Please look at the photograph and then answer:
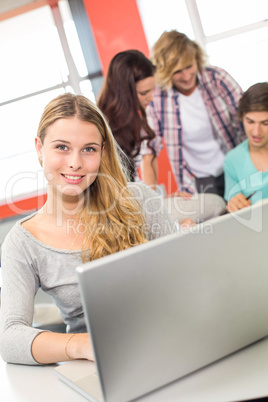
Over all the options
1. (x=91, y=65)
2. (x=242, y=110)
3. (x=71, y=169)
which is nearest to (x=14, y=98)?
(x=91, y=65)

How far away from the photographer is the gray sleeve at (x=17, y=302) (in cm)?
109

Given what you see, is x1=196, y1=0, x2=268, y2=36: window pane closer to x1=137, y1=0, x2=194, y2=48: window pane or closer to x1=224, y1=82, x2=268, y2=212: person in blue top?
x1=137, y1=0, x2=194, y2=48: window pane

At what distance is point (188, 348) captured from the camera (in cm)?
83

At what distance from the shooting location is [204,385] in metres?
0.85

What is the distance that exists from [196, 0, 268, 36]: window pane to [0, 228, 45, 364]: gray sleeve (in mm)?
4482

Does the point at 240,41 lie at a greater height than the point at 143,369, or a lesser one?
greater

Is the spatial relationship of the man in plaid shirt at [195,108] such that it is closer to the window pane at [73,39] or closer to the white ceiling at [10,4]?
the window pane at [73,39]

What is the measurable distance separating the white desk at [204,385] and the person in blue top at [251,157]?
1.53m

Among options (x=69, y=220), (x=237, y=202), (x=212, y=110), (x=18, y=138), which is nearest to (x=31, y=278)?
(x=69, y=220)

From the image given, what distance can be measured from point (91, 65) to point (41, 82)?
5.91 feet

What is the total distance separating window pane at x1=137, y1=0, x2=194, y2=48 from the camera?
194 inches

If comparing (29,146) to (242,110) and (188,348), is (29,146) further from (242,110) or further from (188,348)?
(188,348)

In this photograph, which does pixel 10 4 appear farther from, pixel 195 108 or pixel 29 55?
pixel 195 108

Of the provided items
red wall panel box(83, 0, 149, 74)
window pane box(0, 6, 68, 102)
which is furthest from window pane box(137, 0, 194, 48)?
window pane box(0, 6, 68, 102)
